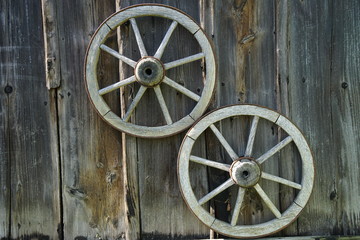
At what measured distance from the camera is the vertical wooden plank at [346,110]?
8.05 feet

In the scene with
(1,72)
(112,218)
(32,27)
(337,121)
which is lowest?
(112,218)

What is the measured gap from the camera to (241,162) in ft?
7.49

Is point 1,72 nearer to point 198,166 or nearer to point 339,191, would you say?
point 198,166

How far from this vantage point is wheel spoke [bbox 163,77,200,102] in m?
2.33

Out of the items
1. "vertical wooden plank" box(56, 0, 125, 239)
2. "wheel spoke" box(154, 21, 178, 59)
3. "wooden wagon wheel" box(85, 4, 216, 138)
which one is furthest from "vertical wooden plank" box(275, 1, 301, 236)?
"vertical wooden plank" box(56, 0, 125, 239)

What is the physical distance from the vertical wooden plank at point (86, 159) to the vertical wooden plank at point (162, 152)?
13cm

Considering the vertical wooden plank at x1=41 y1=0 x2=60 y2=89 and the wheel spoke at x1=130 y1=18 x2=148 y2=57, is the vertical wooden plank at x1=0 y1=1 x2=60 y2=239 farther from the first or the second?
the wheel spoke at x1=130 y1=18 x2=148 y2=57

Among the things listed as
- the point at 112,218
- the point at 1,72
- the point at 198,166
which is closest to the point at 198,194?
the point at 198,166

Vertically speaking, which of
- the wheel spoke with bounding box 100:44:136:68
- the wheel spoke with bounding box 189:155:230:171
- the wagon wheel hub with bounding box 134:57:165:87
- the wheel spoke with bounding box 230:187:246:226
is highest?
the wheel spoke with bounding box 100:44:136:68

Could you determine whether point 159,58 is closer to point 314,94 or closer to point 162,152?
point 162,152

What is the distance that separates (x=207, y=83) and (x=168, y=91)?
0.78 feet

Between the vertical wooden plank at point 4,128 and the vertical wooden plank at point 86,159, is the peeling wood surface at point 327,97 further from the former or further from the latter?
the vertical wooden plank at point 4,128

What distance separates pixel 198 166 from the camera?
2.41 m

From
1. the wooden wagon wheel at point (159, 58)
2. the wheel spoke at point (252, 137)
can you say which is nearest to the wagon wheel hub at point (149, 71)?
the wooden wagon wheel at point (159, 58)
